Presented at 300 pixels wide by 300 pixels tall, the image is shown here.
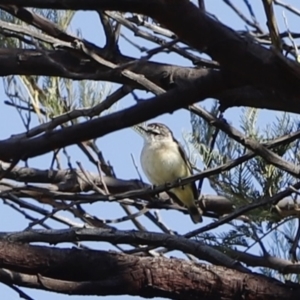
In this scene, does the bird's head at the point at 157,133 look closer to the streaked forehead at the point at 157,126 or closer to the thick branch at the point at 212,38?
the streaked forehead at the point at 157,126

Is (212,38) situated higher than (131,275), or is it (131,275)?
(212,38)

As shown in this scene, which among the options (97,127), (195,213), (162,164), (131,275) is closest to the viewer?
(131,275)

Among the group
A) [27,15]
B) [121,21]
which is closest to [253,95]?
[121,21]

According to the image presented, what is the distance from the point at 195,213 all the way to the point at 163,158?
1.26 m

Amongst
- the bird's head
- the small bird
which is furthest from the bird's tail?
the bird's head

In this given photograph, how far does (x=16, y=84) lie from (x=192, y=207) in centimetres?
130

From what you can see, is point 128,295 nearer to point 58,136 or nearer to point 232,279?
point 232,279

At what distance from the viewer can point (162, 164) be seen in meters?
5.43

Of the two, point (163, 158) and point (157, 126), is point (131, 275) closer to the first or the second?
point (163, 158)

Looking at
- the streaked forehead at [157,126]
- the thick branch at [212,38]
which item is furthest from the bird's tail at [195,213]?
the thick branch at [212,38]

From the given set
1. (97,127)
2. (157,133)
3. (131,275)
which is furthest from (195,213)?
(131,275)

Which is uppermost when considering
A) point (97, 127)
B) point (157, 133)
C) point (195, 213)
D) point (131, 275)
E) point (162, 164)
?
point (157, 133)

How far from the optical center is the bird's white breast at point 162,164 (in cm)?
539

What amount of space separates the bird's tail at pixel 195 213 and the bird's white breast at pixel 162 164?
2.62ft
